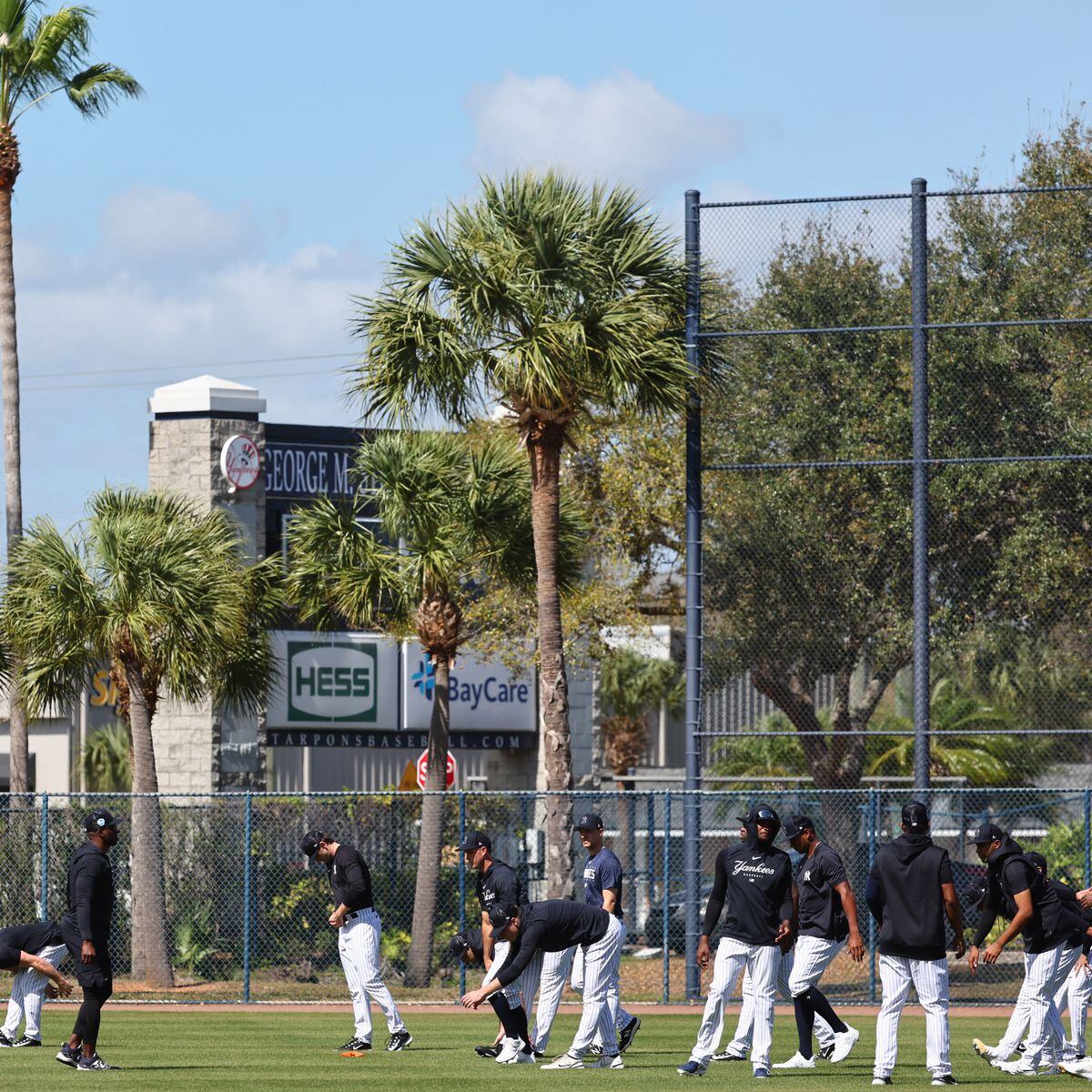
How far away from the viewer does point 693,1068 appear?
550 inches

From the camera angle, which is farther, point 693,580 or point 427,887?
point 427,887

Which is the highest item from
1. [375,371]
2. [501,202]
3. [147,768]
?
[501,202]

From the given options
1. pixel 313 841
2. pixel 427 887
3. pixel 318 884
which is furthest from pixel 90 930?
pixel 318 884

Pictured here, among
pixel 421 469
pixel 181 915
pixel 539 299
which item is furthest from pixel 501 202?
pixel 181 915

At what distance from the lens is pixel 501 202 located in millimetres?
22422

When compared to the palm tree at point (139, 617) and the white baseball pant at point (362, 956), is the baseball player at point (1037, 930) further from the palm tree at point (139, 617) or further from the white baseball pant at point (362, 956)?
the palm tree at point (139, 617)

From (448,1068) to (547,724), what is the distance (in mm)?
8093

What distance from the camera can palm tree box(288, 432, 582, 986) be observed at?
24.5 m

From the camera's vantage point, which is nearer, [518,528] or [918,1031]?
[918,1031]

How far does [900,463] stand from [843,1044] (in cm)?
807

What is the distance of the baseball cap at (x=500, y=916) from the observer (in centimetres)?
1389

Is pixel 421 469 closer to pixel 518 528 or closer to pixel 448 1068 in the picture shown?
pixel 518 528

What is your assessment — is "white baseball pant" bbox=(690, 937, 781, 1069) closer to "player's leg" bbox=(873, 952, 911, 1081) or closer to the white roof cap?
"player's leg" bbox=(873, 952, 911, 1081)

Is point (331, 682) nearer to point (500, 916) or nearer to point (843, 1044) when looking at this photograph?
point (843, 1044)
